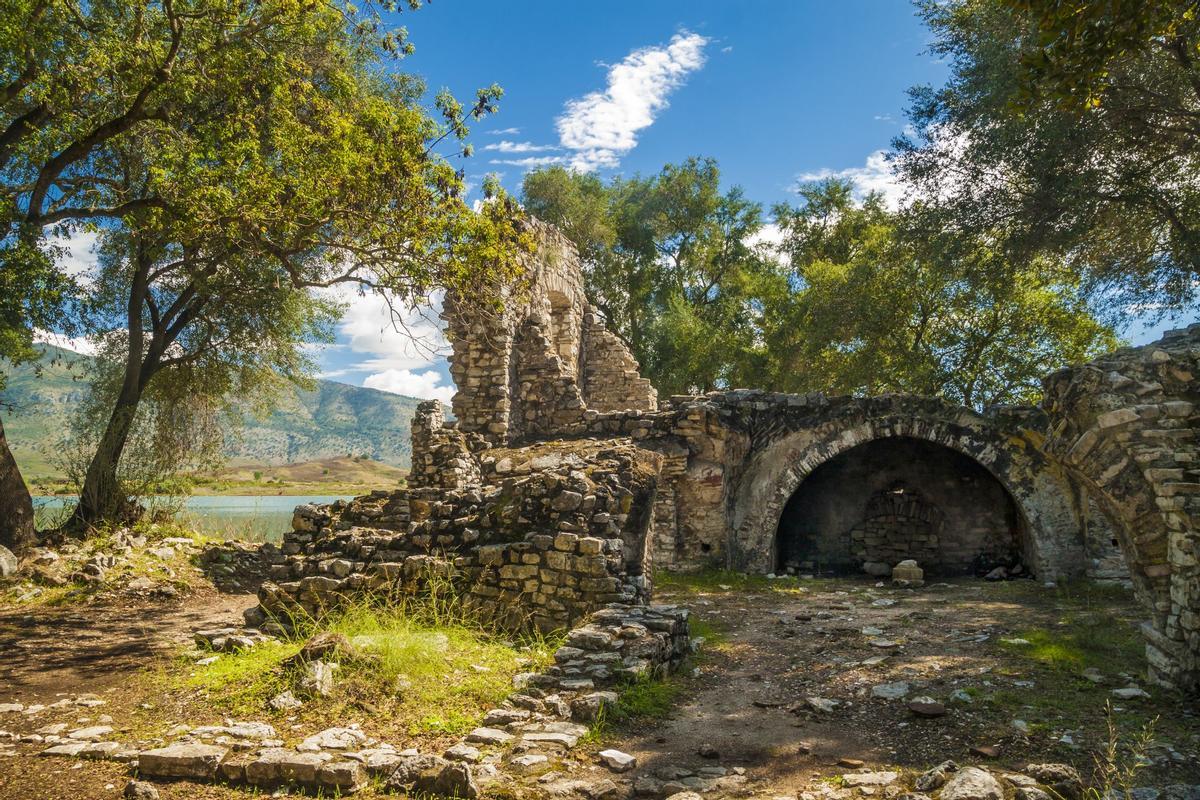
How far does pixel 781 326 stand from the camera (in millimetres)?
25812

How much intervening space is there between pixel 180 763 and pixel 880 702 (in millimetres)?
4932

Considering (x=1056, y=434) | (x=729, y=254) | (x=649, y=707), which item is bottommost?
(x=649, y=707)

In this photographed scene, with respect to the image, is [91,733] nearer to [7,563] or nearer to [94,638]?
[94,638]

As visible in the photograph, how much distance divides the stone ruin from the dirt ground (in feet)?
3.62

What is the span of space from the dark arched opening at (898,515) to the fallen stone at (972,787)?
11845 millimetres

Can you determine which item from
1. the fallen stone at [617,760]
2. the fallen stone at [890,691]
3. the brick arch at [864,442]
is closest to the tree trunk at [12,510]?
the fallen stone at [617,760]

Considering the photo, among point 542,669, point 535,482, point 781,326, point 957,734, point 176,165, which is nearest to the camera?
point 957,734

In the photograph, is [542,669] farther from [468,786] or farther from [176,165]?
[176,165]

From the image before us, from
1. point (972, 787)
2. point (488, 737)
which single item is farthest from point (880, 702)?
point (488, 737)

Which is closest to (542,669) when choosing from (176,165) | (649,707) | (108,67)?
(649,707)

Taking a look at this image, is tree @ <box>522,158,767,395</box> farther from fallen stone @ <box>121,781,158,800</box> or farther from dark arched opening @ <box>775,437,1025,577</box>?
fallen stone @ <box>121,781,158,800</box>

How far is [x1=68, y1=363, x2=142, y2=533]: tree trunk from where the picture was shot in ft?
41.6

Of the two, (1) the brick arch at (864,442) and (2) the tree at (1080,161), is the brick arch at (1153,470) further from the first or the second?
(1) the brick arch at (864,442)

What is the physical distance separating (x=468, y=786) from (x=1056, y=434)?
6.20 metres
